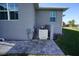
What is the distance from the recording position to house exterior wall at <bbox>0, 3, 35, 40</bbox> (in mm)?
9594

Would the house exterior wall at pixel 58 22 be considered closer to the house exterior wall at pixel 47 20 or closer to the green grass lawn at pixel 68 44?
the house exterior wall at pixel 47 20

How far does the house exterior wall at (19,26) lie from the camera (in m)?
9.59

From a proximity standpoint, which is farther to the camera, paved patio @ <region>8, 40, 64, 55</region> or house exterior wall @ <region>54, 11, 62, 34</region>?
house exterior wall @ <region>54, 11, 62, 34</region>

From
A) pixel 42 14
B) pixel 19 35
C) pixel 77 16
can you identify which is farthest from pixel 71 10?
pixel 19 35

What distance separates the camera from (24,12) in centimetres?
975

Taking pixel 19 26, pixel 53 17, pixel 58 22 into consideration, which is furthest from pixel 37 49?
pixel 58 22

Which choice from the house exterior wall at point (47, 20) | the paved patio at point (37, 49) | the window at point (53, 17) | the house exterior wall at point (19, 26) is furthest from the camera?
the window at point (53, 17)

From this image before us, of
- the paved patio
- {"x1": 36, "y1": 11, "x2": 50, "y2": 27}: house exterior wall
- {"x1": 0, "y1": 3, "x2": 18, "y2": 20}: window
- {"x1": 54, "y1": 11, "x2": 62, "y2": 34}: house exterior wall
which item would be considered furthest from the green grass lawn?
{"x1": 0, "y1": 3, "x2": 18, "y2": 20}: window

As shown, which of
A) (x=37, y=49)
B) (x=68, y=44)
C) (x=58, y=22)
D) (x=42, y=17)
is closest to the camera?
(x=37, y=49)

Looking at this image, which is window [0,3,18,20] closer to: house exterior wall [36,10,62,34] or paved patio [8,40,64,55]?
paved patio [8,40,64,55]

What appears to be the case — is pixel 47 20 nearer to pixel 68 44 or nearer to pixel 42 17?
pixel 42 17

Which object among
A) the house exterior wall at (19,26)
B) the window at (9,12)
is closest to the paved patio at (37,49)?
the house exterior wall at (19,26)

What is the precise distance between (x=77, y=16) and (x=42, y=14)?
3.58 m

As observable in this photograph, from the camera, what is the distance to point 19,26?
383 inches
